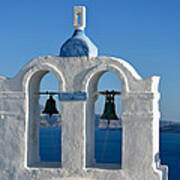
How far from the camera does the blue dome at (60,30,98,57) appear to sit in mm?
11445

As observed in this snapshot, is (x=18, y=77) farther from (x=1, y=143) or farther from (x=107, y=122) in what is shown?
(x=107, y=122)

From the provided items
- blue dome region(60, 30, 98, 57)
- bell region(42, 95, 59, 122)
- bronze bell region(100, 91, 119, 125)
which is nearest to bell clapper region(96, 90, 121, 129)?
bronze bell region(100, 91, 119, 125)

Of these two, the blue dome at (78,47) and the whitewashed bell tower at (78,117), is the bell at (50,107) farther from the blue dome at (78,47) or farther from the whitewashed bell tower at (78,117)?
the blue dome at (78,47)

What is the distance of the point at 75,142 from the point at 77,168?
646mm

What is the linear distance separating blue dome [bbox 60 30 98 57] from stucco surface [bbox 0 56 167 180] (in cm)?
15

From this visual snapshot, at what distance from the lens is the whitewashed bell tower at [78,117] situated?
11.1 metres

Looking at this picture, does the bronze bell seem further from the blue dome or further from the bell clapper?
the blue dome

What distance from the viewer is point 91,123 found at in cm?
1202

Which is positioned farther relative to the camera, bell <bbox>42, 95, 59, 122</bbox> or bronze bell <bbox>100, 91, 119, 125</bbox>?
bell <bbox>42, 95, 59, 122</bbox>

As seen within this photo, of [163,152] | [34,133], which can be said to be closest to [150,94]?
[34,133]

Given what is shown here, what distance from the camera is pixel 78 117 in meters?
11.4

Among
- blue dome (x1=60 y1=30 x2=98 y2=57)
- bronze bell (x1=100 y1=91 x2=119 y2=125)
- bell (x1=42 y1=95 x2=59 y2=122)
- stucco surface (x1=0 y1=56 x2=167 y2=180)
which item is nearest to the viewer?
stucco surface (x1=0 y1=56 x2=167 y2=180)

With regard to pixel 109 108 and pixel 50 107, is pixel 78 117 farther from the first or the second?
pixel 50 107

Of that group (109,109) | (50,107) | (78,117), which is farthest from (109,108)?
(50,107)
